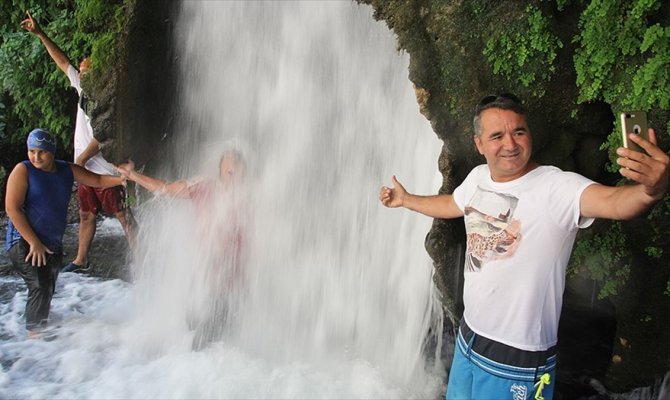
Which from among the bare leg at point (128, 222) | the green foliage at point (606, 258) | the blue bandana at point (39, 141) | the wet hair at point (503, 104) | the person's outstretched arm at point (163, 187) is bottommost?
the bare leg at point (128, 222)

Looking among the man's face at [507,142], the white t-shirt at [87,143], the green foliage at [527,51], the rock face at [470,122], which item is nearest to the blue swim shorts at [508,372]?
the man's face at [507,142]

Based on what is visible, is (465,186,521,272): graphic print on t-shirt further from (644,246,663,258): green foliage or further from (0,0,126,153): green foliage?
(0,0,126,153): green foliage

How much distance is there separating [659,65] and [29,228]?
18.3 feet

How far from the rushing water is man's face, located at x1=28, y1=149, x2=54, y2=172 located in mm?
1280


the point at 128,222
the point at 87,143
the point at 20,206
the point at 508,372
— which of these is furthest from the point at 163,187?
the point at 508,372

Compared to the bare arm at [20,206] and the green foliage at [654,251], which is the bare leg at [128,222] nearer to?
the bare arm at [20,206]

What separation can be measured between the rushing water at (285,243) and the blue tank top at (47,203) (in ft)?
3.64

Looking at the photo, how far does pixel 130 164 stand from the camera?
5.54 m

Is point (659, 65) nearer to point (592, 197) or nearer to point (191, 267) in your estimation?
point (592, 197)

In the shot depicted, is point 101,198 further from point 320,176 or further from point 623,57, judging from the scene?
point 623,57

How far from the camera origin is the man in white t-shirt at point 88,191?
689 cm

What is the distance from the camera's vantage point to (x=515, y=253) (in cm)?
279

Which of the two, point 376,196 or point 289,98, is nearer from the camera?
point 376,196

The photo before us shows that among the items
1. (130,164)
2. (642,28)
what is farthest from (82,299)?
(642,28)
